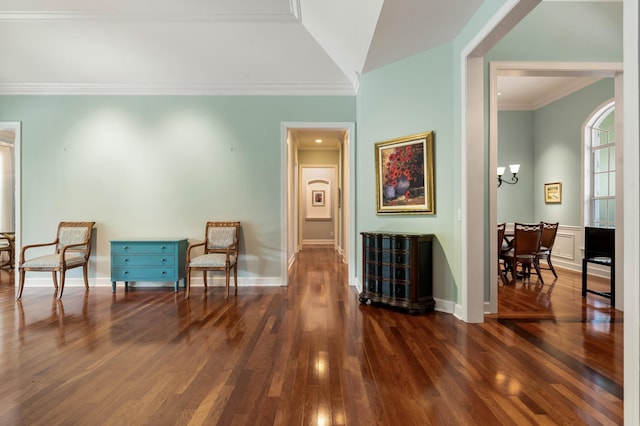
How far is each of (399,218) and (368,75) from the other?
1.95 m

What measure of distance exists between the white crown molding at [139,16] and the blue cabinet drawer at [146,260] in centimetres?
308

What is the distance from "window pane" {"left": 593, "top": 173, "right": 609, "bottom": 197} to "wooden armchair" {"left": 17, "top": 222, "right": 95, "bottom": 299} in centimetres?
838

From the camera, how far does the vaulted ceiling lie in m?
3.75

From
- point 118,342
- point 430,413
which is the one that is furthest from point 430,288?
point 118,342

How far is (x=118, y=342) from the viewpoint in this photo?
9.32 feet

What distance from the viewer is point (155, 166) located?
4.99 meters

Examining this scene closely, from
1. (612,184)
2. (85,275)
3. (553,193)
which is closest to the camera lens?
(85,275)

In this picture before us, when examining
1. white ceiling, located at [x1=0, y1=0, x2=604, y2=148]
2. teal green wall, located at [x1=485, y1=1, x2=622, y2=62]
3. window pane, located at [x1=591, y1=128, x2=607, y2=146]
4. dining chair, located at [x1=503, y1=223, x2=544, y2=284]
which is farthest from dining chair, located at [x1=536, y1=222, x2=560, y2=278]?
white ceiling, located at [x1=0, y1=0, x2=604, y2=148]

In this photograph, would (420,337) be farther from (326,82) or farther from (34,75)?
(34,75)

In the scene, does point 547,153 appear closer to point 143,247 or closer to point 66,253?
point 143,247

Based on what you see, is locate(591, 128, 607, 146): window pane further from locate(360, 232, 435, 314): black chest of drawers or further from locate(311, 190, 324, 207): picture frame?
locate(311, 190, 324, 207): picture frame

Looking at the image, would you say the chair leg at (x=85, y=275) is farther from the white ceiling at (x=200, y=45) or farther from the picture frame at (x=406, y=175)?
the picture frame at (x=406, y=175)

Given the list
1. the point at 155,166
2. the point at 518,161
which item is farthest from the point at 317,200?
the point at 155,166

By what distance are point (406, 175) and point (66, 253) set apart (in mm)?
4798
